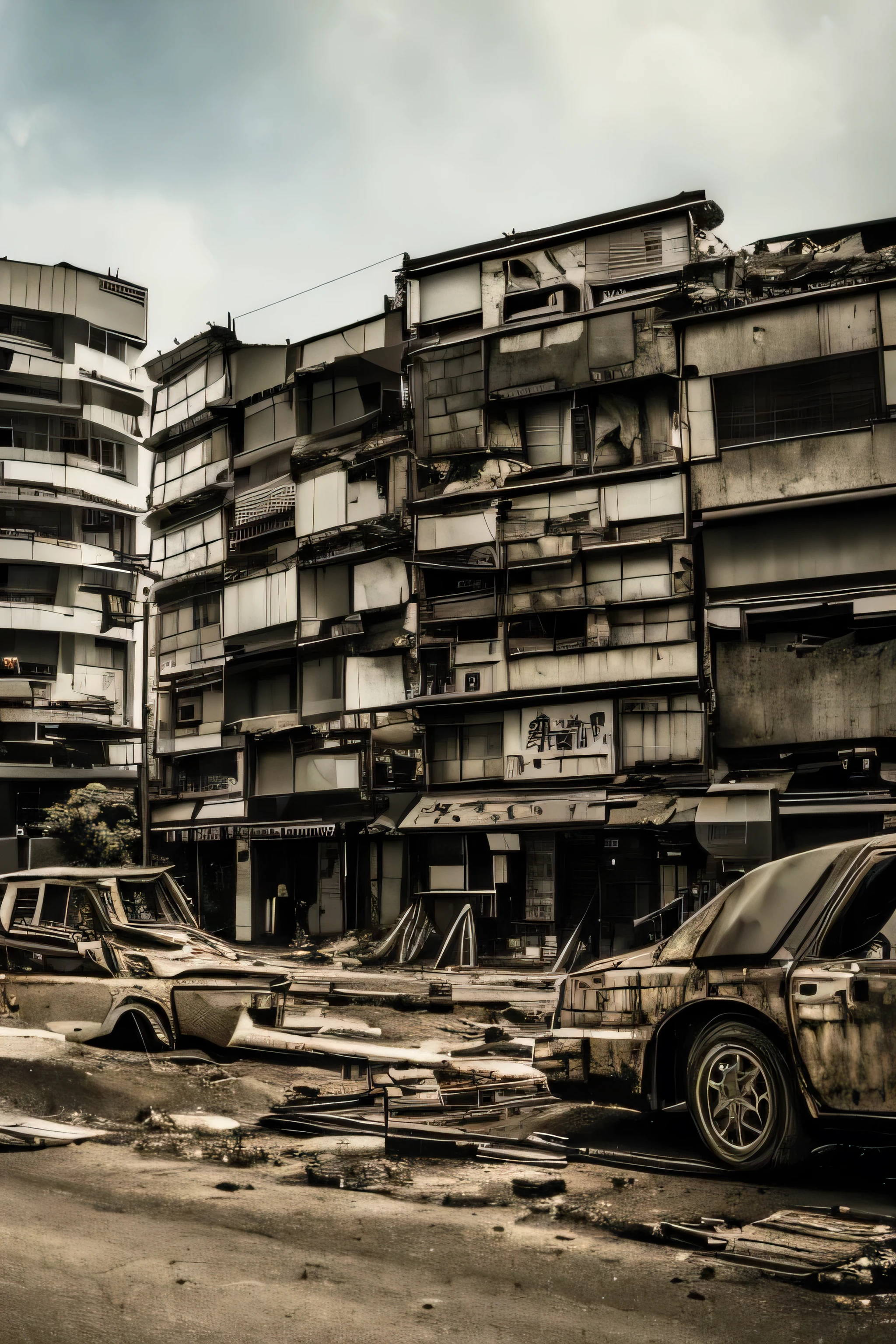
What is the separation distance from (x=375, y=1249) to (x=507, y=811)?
26.3m

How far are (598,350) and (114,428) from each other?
27.7 metres

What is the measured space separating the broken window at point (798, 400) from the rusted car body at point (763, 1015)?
23.9m

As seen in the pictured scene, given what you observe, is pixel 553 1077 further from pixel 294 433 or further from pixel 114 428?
pixel 114 428

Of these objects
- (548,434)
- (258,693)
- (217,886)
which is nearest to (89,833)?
(217,886)

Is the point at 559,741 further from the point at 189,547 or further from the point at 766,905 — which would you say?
the point at 766,905

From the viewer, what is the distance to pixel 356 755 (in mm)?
37812

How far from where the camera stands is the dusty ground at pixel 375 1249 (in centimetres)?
505

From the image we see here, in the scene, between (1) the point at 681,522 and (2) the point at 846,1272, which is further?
(1) the point at 681,522

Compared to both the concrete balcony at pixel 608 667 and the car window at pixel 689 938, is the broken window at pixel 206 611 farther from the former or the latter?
the car window at pixel 689 938

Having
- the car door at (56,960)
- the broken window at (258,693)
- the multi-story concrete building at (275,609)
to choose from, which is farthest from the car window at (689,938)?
the broken window at (258,693)

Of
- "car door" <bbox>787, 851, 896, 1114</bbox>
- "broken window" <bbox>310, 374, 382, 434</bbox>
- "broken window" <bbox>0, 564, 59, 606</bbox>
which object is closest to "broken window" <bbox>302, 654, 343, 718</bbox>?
"broken window" <bbox>310, 374, 382, 434</bbox>

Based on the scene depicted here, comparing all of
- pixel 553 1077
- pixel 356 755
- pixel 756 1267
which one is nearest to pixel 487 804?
pixel 356 755

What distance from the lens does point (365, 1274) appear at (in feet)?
18.6

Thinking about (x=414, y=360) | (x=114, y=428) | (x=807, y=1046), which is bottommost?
(x=807, y=1046)
